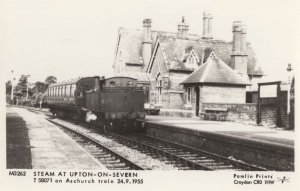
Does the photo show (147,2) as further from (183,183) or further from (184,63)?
(184,63)

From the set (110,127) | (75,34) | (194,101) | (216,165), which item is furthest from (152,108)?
(216,165)

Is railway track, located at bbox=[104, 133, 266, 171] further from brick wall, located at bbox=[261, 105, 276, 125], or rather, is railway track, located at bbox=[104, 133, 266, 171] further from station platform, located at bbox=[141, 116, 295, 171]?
brick wall, located at bbox=[261, 105, 276, 125]

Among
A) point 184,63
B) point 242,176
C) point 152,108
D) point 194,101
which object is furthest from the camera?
point 184,63

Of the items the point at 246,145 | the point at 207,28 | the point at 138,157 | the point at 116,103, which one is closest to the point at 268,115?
the point at 246,145

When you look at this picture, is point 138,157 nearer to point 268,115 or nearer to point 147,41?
point 268,115

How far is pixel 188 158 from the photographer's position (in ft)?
34.9

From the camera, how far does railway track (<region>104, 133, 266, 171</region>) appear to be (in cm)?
938

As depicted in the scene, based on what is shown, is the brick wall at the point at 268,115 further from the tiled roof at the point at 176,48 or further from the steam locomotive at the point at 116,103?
the tiled roof at the point at 176,48

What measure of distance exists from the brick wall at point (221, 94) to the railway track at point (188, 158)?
9394mm

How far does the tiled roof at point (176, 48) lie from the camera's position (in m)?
29.5

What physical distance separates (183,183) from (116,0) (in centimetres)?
483

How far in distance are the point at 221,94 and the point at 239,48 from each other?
558cm

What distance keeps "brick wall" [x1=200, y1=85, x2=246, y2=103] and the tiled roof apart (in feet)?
18.6

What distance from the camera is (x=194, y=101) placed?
79.0 feet
